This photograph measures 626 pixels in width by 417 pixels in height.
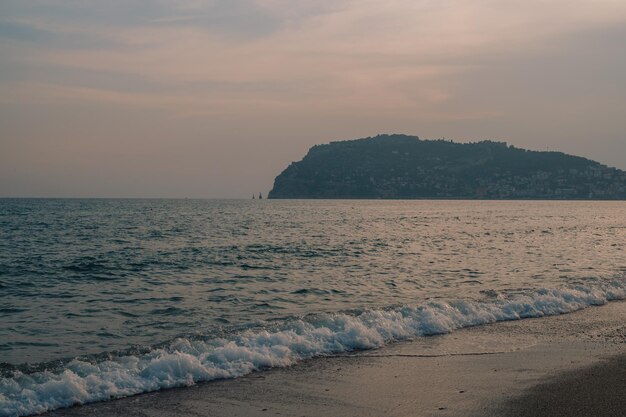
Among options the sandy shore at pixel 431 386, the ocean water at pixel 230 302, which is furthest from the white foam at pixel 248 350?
the sandy shore at pixel 431 386

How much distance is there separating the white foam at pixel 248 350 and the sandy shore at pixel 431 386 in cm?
36

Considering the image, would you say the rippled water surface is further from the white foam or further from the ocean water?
the white foam

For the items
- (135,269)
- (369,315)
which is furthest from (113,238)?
(369,315)

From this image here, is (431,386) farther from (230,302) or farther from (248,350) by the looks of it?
(230,302)

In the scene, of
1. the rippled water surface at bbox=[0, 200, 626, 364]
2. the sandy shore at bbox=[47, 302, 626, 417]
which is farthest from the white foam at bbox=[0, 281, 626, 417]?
the rippled water surface at bbox=[0, 200, 626, 364]

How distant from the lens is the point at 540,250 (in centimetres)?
3531

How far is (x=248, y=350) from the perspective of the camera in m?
11.4

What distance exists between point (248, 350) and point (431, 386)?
3521mm

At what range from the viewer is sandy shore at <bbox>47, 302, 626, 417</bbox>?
8.36m

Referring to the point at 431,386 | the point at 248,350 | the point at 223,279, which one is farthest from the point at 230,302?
the point at 431,386

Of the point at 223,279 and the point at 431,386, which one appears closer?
the point at 431,386

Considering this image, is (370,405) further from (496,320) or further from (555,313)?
(555,313)

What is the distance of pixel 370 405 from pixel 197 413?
2.32 metres

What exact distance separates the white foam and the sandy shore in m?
0.36
